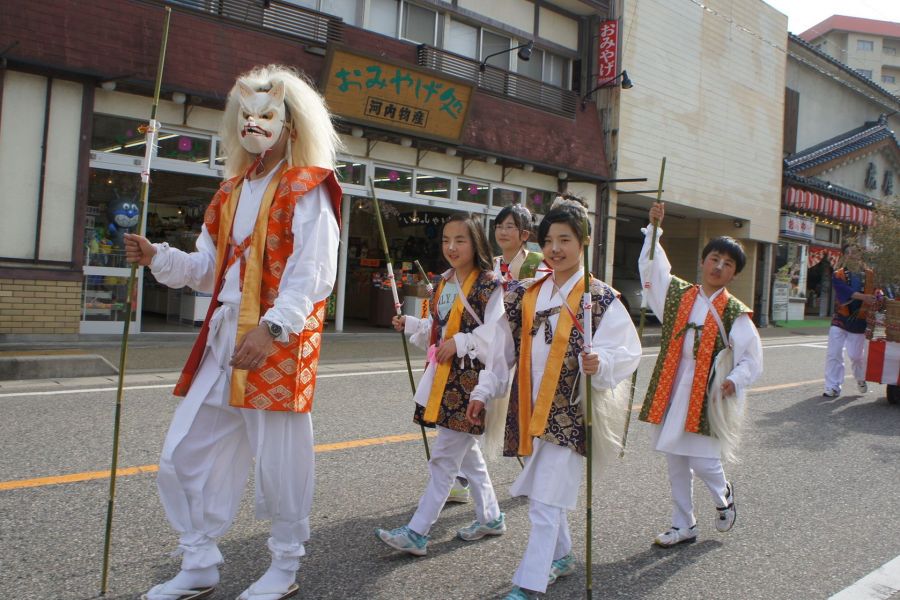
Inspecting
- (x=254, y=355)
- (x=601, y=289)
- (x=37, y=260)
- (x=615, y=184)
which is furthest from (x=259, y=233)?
(x=615, y=184)

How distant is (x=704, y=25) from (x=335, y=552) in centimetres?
2074

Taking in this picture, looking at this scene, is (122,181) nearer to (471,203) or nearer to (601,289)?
(471,203)

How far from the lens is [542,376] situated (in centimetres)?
345

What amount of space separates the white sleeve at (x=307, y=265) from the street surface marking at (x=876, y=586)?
2.70 metres

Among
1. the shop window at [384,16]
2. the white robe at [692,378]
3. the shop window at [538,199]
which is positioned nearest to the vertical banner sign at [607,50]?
the shop window at [538,199]

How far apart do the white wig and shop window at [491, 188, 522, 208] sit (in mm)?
13328

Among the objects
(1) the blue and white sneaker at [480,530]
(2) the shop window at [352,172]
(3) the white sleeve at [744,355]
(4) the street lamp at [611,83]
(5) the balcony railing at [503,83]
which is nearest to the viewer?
(1) the blue and white sneaker at [480,530]

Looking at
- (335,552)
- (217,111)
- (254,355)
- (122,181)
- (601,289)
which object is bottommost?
(335,552)

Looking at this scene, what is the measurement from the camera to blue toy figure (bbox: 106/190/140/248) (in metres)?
11.4

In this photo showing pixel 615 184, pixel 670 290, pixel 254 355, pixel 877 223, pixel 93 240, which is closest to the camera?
pixel 254 355

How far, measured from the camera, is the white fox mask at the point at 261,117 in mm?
3117

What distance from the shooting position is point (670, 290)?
4.59 metres

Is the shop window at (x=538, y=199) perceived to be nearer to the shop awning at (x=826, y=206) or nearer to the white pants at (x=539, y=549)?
the shop awning at (x=826, y=206)

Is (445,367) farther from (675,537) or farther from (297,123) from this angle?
(675,537)
